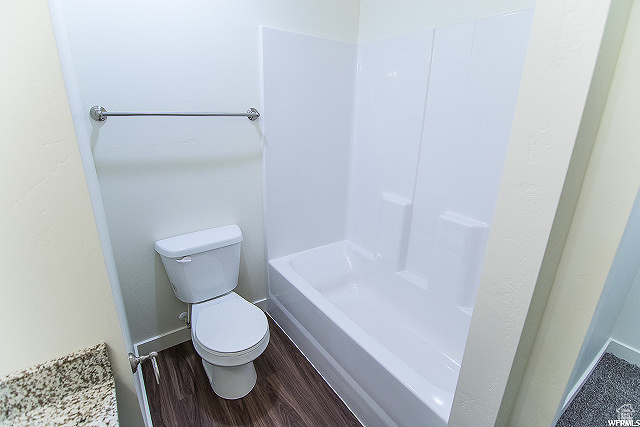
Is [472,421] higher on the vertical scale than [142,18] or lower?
lower

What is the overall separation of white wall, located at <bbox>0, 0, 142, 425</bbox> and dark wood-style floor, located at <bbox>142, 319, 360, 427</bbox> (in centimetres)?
99

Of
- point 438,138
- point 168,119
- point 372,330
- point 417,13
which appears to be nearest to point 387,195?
point 438,138

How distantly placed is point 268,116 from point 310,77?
1.20 ft

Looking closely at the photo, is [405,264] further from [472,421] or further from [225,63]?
[225,63]

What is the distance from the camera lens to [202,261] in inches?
65.0

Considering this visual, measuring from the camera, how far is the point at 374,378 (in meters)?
1.32

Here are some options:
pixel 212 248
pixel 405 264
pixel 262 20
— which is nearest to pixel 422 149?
pixel 405 264

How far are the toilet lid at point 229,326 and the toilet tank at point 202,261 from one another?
10 cm

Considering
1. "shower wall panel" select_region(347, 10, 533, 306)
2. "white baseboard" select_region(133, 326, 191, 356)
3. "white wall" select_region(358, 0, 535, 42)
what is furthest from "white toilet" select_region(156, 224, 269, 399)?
"white wall" select_region(358, 0, 535, 42)

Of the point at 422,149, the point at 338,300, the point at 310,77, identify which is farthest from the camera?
the point at 338,300

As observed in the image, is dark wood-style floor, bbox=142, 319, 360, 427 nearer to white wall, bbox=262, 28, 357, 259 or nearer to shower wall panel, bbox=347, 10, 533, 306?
white wall, bbox=262, 28, 357, 259

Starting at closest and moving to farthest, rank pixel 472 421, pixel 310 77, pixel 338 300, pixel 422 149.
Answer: pixel 472 421 < pixel 422 149 < pixel 310 77 < pixel 338 300

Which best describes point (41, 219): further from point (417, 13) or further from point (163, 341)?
point (417, 13)

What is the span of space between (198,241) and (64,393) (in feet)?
3.27
